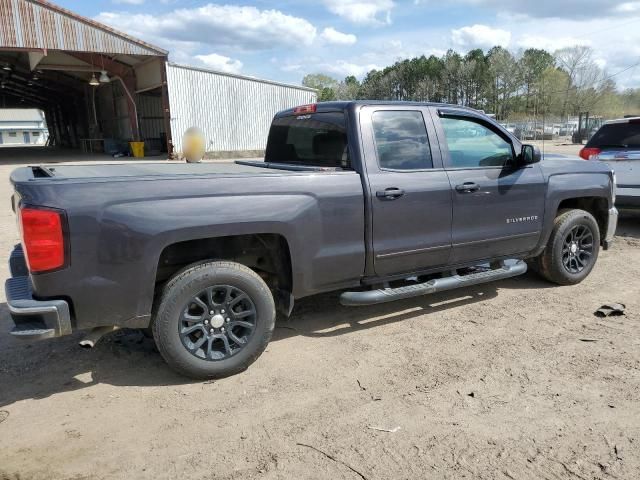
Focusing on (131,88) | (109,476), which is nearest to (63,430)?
(109,476)

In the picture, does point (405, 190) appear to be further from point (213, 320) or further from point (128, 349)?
point (128, 349)

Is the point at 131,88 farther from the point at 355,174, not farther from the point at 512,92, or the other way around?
the point at 512,92

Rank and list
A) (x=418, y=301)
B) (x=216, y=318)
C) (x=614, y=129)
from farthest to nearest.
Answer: (x=614, y=129) < (x=418, y=301) < (x=216, y=318)

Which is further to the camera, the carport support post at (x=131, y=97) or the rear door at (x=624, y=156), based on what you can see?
the carport support post at (x=131, y=97)

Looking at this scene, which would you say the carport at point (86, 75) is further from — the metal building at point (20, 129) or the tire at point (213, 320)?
the metal building at point (20, 129)

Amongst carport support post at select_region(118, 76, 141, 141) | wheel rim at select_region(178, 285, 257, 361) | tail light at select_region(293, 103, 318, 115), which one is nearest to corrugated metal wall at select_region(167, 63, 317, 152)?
carport support post at select_region(118, 76, 141, 141)

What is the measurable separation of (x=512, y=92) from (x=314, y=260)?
6283 cm

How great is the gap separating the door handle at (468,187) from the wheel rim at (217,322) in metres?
2.10

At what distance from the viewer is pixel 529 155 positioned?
493 cm

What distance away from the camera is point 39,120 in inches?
3615

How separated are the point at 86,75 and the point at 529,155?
1224 inches

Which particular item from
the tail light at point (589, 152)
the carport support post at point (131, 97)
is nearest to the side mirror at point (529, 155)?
the tail light at point (589, 152)

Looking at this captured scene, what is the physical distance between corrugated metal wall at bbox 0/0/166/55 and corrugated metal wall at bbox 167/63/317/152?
7.40 feet

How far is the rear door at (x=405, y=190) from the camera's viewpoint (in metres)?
4.15
